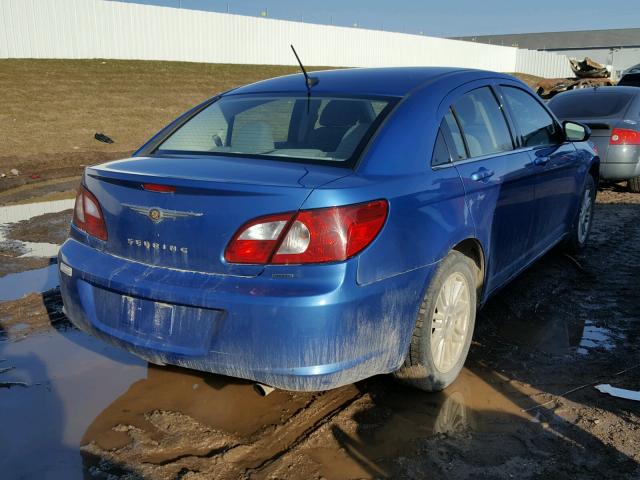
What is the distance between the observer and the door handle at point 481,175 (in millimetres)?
3441

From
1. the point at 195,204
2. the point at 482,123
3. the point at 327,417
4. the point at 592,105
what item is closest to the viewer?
the point at 195,204

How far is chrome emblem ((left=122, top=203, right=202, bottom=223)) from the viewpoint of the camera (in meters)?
2.65

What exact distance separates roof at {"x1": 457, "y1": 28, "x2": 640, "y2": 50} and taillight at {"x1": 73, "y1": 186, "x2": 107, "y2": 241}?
80230 mm

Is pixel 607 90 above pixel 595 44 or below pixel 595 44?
below

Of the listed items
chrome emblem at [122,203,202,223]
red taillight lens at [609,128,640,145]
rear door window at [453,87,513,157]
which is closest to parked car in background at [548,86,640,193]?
red taillight lens at [609,128,640,145]

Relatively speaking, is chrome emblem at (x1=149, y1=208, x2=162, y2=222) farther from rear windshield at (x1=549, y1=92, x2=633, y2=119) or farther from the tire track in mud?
rear windshield at (x1=549, y1=92, x2=633, y2=119)

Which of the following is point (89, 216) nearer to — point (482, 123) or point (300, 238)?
point (300, 238)

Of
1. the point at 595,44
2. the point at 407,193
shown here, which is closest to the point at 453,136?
the point at 407,193

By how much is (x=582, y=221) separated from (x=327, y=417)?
3.86m

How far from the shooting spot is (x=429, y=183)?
3037 mm

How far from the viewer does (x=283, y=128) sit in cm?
351

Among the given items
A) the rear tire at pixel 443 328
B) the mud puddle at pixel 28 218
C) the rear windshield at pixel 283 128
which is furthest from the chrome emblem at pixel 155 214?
the mud puddle at pixel 28 218

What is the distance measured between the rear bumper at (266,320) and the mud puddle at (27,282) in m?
2.26

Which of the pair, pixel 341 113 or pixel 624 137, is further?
pixel 624 137
